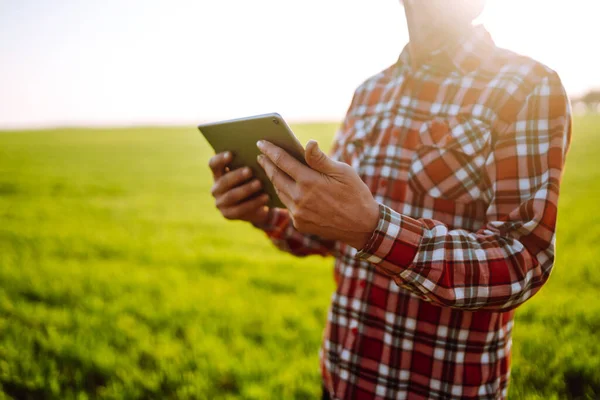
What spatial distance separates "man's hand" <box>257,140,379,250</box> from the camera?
1.00 meters

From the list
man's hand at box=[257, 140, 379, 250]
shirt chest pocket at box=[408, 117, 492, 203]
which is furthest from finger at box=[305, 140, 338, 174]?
shirt chest pocket at box=[408, 117, 492, 203]

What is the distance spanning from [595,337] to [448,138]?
2.31 meters

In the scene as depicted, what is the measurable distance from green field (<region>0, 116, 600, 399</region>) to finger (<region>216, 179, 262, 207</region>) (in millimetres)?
1552

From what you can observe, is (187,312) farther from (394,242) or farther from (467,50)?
(467,50)

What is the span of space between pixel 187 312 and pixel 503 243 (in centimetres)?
321

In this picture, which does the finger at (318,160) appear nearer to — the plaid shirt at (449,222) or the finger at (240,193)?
the plaid shirt at (449,222)

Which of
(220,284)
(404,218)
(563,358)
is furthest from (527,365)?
(220,284)

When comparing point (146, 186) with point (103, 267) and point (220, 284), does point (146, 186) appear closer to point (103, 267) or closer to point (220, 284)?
point (103, 267)

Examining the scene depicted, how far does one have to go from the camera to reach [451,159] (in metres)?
1.31

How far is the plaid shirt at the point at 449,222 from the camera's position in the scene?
3.31 ft

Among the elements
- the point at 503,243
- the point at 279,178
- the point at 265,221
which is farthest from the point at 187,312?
the point at 503,243

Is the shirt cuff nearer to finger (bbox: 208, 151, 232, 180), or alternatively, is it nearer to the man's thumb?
the man's thumb

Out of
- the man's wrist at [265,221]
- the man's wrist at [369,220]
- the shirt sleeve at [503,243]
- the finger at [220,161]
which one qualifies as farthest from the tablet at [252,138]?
the shirt sleeve at [503,243]

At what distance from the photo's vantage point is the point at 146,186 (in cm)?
1269
